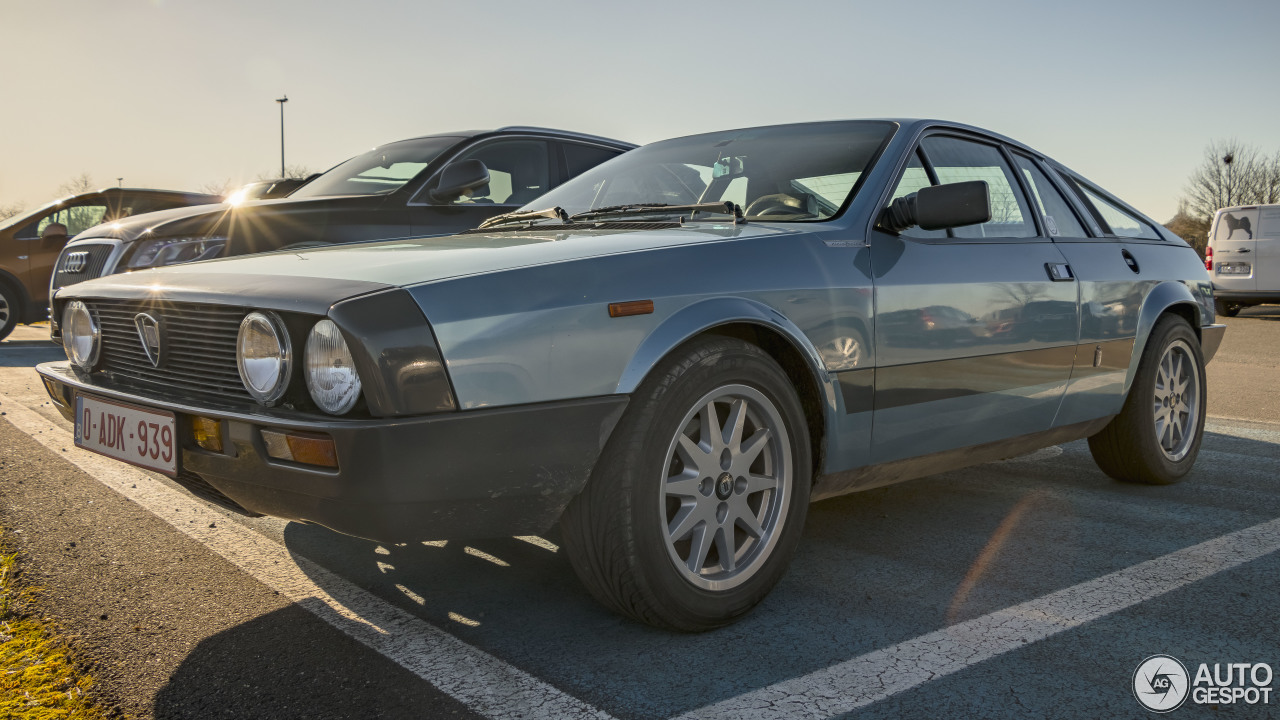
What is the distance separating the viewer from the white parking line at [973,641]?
2109 mm

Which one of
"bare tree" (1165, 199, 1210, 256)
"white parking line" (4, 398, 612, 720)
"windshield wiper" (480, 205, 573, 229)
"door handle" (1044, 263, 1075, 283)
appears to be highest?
"bare tree" (1165, 199, 1210, 256)

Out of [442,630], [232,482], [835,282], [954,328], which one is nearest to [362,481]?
[232,482]

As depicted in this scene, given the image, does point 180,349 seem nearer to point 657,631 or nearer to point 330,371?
point 330,371

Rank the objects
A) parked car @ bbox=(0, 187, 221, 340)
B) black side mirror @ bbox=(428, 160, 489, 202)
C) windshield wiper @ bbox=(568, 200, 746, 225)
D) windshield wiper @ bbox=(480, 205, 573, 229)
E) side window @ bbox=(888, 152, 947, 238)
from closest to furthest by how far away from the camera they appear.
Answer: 1. windshield wiper @ bbox=(568, 200, 746, 225)
2. side window @ bbox=(888, 152, 947, 238)
3. windshield wiper @ bbox=(480, 205, 573, 229)
4. black side mirror @ bbox=(428, 160, 489, 202)
5. parked car @ bbox=(0, 187, 221, 340)

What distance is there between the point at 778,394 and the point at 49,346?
926cm

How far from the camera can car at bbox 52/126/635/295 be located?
5.84m

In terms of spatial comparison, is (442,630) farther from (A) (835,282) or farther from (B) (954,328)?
(B) (954,328)

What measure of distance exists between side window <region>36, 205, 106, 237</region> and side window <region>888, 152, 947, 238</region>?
9742 millimetres

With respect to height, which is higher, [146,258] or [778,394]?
[146,258]

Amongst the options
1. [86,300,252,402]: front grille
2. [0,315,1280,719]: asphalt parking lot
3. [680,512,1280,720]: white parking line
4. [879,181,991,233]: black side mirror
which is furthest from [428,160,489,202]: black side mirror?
[680,512,1280,720]: white parking line

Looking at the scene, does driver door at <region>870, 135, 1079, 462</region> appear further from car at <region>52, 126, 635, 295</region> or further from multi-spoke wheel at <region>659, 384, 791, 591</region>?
car at <region>52, 126, 635, 295</region>

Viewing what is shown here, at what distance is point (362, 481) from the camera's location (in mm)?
2064

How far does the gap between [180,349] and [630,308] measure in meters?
1.15

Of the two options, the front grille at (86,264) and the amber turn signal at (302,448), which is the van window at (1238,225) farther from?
the amber turn signal at (302,448)
